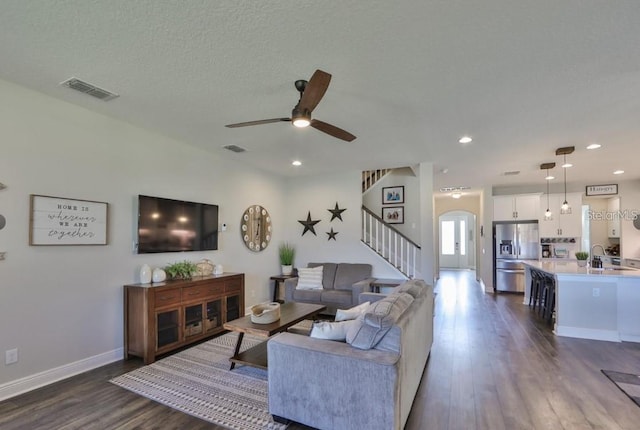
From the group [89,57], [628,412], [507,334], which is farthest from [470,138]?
[89,57]

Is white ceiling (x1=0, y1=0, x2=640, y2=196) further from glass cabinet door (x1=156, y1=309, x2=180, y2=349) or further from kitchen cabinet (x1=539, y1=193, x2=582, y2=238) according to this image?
kitchen cabinet (x1=539, y1=193, x2=582, y2=238)

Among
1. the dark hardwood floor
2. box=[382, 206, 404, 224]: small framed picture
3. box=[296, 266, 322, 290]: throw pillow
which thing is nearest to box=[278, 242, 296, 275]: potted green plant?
box=[296, 266, 322, 290]: throw pillow

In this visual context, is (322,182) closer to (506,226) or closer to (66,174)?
(66,174)

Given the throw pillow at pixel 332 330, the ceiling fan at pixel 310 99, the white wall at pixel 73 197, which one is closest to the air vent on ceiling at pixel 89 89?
the white wall at pixel 73 197

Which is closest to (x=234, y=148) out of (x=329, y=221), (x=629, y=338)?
(x=329, y=221)

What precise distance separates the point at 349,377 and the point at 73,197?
3273 millimetres

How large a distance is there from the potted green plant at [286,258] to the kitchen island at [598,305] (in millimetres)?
4549

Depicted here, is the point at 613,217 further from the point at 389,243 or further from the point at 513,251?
the point at 389,243

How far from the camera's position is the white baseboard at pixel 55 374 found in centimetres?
284

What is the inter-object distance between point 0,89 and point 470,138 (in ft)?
16.6

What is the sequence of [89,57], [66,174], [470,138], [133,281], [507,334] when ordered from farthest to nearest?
1. [507,334]
2. [470,138]
3. [133,281]
4. [66,174]
5. [89,57]

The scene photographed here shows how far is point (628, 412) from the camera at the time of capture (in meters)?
2.59

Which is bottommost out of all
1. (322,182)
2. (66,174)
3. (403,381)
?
(403,381)

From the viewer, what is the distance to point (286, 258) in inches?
262
